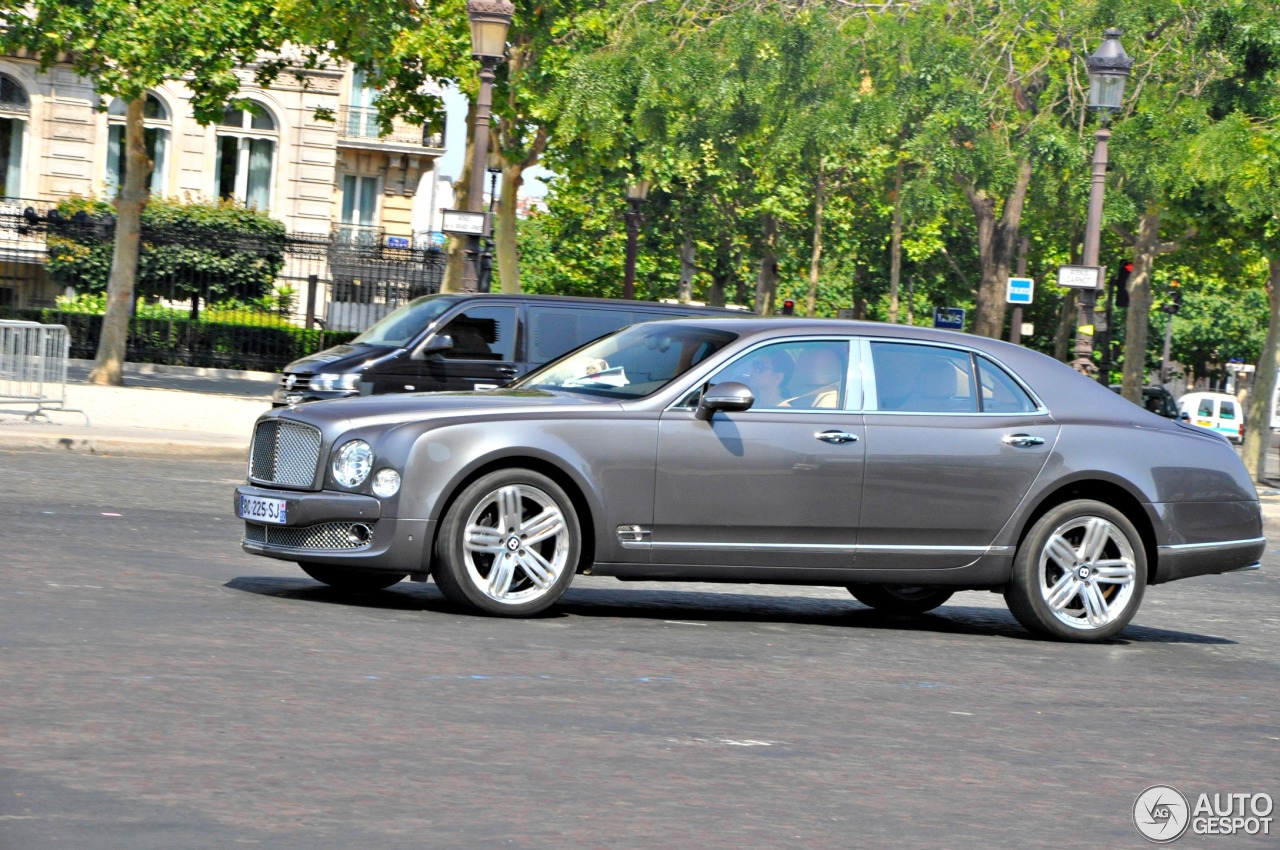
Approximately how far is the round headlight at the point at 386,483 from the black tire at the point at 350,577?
0.59m

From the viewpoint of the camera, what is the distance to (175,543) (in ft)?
37.5

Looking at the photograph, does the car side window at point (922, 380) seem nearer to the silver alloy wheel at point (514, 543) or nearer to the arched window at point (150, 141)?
the silver alloy wheel at point (514, 543)

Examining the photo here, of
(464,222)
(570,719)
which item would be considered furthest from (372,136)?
(570,719)

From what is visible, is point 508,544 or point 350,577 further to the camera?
point 350,577

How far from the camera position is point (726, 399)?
353 inches

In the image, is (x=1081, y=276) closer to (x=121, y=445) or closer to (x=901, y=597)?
(x=121, y=445)

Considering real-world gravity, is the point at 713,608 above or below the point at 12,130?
below

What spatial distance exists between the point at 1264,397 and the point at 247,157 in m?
27.2

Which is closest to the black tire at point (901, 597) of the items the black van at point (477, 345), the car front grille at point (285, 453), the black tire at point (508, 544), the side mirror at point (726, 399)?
the side mirror at point (726, 399)

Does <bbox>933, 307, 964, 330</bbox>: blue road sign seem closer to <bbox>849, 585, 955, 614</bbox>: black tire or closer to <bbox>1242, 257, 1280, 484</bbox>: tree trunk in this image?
<bbox>1242, 257, 1280, 484</bbox>: tree trunk

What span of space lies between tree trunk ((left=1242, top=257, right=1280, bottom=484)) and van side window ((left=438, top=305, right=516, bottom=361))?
667 inches

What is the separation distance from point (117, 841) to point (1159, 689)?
16.9 ft

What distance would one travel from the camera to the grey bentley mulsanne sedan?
881 cm

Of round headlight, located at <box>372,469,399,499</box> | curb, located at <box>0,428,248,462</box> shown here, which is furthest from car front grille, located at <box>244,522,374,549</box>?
curb, located at <box>0,428,248,462</box>
